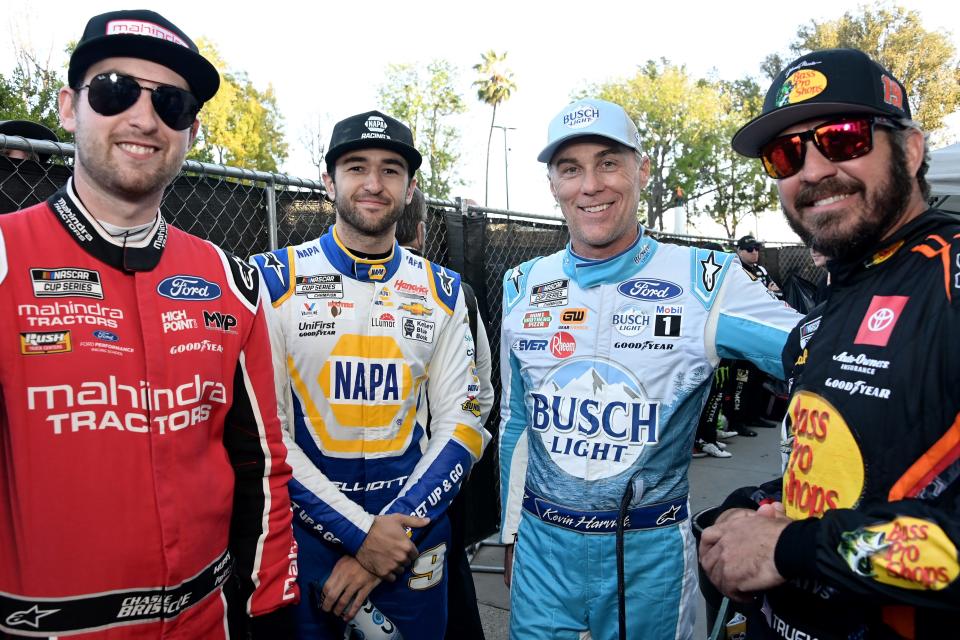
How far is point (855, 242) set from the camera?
142 cm

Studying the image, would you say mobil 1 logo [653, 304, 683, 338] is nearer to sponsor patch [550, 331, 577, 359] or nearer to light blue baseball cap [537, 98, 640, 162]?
sponsor patch [550, 331, 577, 359]

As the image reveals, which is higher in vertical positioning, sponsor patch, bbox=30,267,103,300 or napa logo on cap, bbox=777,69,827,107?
napa logo on cap, bbox=777,69,827,107

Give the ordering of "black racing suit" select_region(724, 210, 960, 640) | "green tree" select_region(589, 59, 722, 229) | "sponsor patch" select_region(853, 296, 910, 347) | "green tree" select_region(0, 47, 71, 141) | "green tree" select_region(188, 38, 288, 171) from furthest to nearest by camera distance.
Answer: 1. "green tree" select_region(589, 59, 722, 229)
2. "green tree" select_region(188, 38, 288, 171)
3. "green tree" select_region(0, 47, 71, 141)
4. "sponsor patch" select_region(853, 296, 910, 347)
5. "black racing suit" select_region(724, 210, 960, 640)

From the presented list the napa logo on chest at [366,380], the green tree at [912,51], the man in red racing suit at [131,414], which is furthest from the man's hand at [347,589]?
the green tree at [912,51]

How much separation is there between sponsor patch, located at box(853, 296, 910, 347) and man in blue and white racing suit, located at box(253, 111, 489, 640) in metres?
1.46

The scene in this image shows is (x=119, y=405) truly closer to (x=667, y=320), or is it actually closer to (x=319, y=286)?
(x=319, y=286)

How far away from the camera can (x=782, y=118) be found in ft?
5.14

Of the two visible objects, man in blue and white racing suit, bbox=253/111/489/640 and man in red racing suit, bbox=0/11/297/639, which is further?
man in blue and white racing suit, bbox=253/111/489/640

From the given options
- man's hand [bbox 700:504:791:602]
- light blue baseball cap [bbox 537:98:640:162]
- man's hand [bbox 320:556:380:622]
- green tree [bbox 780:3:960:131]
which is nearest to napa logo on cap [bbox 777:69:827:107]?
light blue baseball cap [bbox 537:98:640:162]

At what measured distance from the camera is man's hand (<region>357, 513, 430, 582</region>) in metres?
2.10


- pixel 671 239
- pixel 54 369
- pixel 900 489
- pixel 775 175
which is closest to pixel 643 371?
pixel 775 175

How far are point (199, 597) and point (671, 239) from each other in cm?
683

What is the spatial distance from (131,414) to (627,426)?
4.85 ft

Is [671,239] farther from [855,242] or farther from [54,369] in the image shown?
[54,369]
